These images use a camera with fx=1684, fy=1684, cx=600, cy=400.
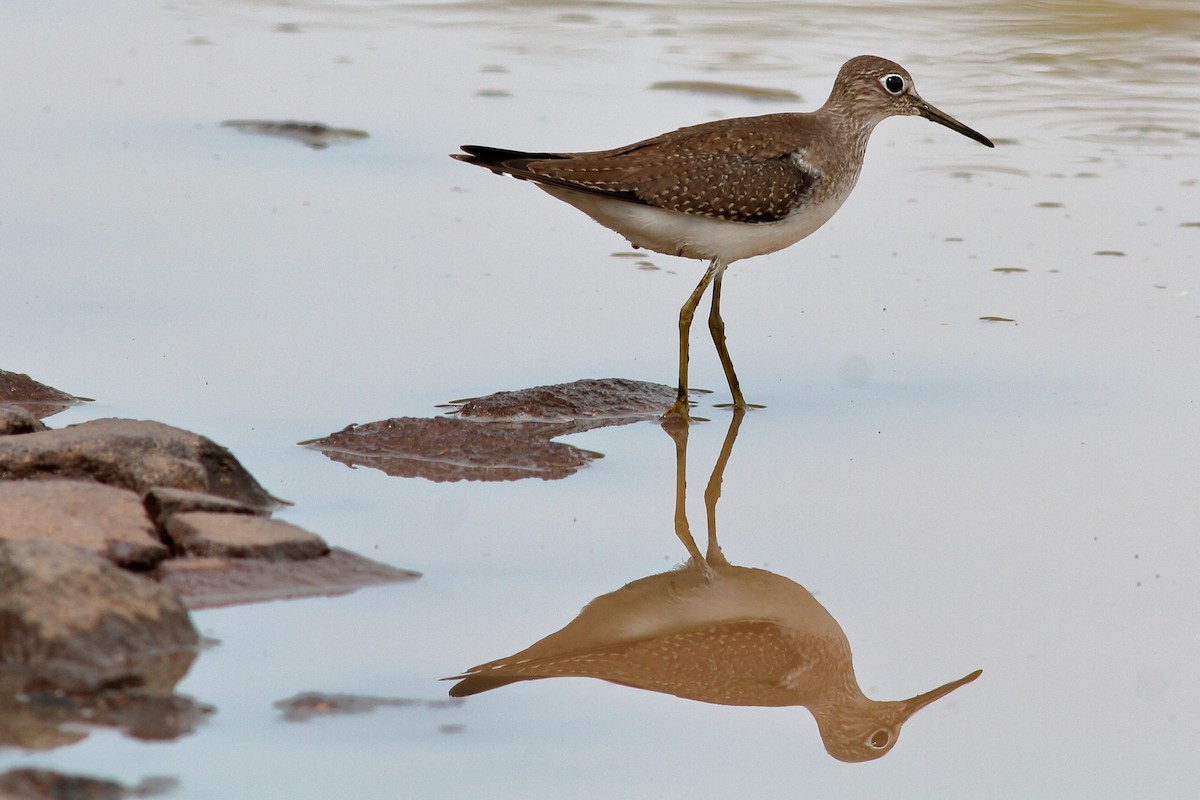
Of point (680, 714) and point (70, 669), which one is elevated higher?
point (70, 669)

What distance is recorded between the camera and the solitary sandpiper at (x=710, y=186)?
7734 millimetres

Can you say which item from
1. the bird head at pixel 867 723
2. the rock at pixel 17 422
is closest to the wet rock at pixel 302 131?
the rock at pixel 17 422

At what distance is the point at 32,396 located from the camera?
6.94 metres

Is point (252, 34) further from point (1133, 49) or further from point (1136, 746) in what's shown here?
point (1136, 746)

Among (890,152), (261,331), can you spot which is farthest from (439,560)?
(890,152)

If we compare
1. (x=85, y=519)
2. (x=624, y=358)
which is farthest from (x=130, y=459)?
(x=624, y=358)

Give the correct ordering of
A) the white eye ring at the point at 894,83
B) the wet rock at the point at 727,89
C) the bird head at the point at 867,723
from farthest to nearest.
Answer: the wet rock at the point at 727,89 < the white eye ring at the point at 894,83 < the bird head at the point at 867,723

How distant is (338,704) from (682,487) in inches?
98.1

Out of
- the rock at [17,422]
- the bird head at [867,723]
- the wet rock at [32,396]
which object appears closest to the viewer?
the bird head at [867,723]

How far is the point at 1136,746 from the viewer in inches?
177

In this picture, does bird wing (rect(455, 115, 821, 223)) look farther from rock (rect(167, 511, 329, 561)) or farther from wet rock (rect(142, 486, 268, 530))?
rock (rect(167, 511, 329, 561))

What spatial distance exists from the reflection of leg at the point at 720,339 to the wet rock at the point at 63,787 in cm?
419

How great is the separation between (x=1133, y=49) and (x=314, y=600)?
11.4 metres

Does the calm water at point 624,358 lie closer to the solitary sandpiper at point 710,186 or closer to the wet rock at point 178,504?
the wet rock at point 178,504
